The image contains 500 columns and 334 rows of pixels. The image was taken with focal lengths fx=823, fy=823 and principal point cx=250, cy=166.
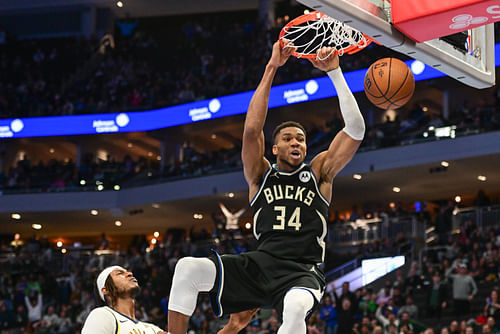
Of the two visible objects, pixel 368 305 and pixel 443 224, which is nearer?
pixel 368 305

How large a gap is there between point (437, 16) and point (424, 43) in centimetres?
34

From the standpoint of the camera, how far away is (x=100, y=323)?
5.55m

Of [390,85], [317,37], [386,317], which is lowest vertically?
[386,317]

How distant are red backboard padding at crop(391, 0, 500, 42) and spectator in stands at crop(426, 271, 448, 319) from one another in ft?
36.7

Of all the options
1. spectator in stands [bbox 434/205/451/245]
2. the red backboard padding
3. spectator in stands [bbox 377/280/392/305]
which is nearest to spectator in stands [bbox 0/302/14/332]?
spectator in stands [bbox 377/280/392/305]

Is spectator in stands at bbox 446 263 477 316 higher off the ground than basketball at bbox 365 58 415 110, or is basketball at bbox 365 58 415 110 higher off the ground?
basketball at bbox 365 58 415 110

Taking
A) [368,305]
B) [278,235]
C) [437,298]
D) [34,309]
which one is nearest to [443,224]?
[437,298]

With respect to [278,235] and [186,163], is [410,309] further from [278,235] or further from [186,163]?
[186,163]

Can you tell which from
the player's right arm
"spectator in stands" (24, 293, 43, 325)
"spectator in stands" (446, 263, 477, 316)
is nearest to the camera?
the player's right arm

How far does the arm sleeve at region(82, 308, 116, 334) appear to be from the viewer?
550 centimetres

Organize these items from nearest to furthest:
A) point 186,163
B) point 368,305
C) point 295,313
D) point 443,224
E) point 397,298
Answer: point 295,313 → point 368,305 → point 397,298 → point 443,224 → point 186,163

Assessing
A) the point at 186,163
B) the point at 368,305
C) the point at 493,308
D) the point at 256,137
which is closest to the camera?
the point at 256,137

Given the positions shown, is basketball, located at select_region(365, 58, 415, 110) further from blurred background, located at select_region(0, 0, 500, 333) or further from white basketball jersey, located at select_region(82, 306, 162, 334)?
blurred background, located at select_region(0, 0, 500, 333)

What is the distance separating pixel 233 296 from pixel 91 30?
35.0 metres
